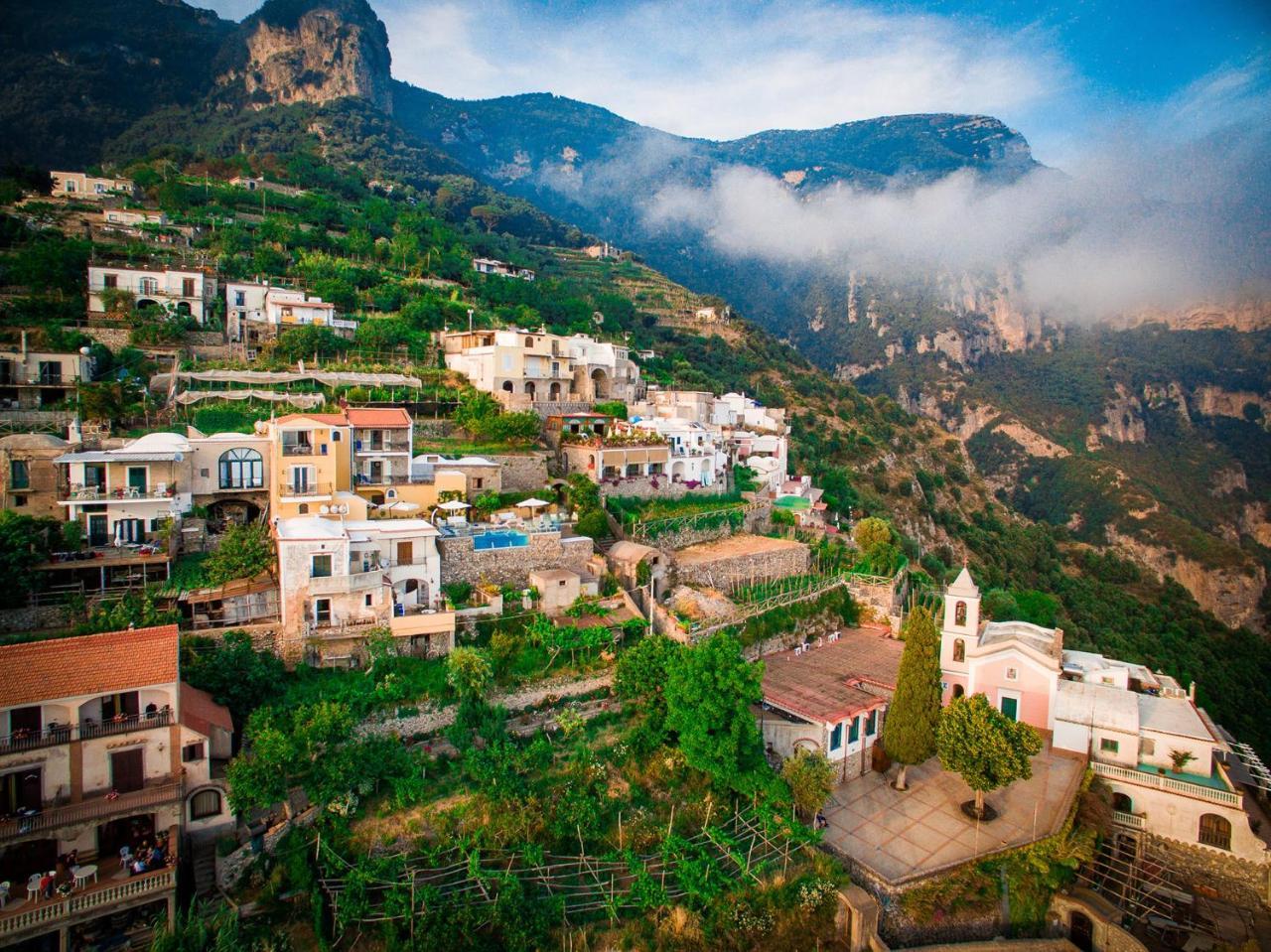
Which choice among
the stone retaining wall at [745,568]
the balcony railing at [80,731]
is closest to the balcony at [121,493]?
the balcony railing at [80,731]

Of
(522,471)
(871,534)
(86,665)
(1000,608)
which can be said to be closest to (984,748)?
(871,534)

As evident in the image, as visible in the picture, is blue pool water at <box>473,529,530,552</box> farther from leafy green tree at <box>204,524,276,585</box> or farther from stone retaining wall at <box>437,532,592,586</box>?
leafy green tree at <box>204,524,276,585</box>

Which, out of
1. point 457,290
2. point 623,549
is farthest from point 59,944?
point 457,290

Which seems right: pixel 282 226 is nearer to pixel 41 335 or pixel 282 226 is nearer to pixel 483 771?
pixel 41 335

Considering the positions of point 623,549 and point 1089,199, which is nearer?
point 623,549

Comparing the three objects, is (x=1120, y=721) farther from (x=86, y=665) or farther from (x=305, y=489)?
(x=86, y=665)

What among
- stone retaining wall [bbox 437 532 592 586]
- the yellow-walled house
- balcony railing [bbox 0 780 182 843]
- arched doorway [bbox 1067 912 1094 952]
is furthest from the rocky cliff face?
balcony railing [bbox 0 780 182 843]
